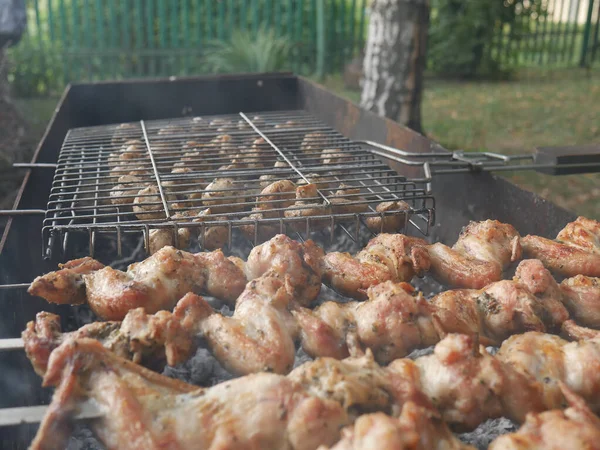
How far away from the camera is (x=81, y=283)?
91.9 inches

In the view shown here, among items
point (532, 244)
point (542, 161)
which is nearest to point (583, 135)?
point (542, 161)

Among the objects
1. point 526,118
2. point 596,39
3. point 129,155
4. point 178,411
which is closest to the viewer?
point 178,411

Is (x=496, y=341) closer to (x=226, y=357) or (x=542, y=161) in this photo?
(x=226, y=357)

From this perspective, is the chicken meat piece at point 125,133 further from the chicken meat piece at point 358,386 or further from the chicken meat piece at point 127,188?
the chicken meat piece at point 358,386

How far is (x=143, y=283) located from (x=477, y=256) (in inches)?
53.3

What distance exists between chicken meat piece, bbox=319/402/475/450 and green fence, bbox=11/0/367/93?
41.2 feet

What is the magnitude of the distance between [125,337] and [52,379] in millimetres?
265

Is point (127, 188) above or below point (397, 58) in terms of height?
below

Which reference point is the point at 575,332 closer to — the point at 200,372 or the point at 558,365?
the point at 558,365

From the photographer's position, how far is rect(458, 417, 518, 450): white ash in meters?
2.04

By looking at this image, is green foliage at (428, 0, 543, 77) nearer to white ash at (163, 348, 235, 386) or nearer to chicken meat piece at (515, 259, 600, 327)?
chicken meat piece at (515, 259, 600, 327)

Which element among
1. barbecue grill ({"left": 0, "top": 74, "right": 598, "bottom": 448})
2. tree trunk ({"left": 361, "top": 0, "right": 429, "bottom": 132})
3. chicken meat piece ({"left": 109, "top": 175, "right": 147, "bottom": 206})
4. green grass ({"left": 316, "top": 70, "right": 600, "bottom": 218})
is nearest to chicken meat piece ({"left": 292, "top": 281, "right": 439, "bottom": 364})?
barbecue grill ({"left": 0, "top": 74, "right": 598, "bottom": 448})

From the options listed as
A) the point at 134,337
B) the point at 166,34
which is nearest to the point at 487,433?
the point at 134,337

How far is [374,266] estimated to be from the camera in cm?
249
